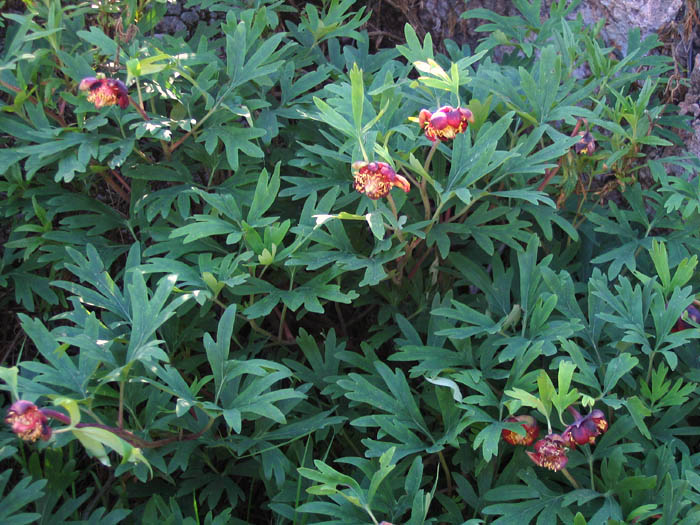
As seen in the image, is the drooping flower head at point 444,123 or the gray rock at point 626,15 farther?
the gray rock at point 626,15

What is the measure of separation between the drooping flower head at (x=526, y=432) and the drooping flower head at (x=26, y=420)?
84 centimetres

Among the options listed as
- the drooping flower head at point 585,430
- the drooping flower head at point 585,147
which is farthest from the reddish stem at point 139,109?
the drooping flower head at point 585,430

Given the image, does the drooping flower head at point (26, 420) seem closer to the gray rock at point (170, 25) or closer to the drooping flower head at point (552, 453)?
the drooping flower head at point (552, 453)

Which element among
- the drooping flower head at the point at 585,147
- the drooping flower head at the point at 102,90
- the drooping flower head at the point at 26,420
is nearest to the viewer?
the drooping flower head at the point at 26,420

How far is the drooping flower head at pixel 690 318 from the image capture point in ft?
5.13

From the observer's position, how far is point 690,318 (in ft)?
5.10

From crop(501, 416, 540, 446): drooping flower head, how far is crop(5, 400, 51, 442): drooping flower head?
2.75ft

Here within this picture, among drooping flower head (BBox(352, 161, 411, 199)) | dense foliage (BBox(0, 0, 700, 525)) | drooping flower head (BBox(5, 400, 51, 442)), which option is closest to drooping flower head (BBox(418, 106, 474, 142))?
dense foliage (BBox(0, 0, 700, 525))

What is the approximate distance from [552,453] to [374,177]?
1.99 feet

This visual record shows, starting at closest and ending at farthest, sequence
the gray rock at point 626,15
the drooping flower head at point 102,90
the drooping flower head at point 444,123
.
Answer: the drooping flower head at point 444,123 < the drooping flower head at point 102,90 < the gray rock at point 626,15

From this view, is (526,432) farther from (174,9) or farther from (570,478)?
(174,9)

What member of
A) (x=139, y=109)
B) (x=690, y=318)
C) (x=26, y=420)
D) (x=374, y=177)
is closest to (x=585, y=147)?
(x=690, y=318)

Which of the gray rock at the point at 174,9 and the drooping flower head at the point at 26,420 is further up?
the gray rock at the point at 174,9

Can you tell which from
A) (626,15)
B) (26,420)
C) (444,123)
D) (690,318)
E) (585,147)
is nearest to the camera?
(26,420)
